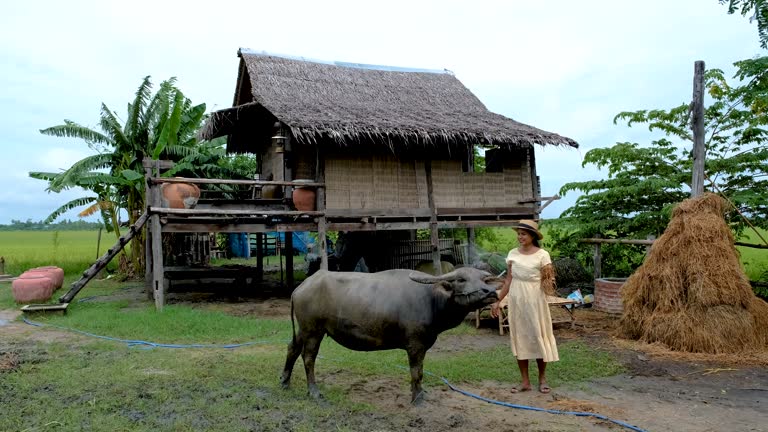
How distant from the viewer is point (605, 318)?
941 centimetres

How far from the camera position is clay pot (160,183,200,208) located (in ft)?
32.1

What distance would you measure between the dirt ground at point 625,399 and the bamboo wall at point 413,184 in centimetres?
503

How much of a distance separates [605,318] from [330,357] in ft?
17.7

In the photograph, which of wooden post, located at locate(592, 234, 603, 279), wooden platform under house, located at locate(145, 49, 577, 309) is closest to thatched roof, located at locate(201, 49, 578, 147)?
wooden platform under house, located at locate(145, 49, 577, 309)

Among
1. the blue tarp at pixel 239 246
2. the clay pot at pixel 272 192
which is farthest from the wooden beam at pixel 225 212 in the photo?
the blue tarp at pixel 239 246

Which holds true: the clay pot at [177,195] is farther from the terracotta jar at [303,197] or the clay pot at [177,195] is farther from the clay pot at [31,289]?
the clay pot at [31,289]

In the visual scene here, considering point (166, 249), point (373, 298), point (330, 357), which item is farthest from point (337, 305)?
point (166, 249)

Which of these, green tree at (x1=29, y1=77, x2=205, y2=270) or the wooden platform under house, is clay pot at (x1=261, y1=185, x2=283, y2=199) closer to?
the wooden platform under house

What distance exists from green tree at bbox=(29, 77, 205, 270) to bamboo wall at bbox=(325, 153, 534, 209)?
204 inches

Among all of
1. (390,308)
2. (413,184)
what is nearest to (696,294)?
(390,308)

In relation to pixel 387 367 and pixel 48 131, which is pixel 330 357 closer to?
pixel 387 367

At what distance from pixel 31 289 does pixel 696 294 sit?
1198 cm

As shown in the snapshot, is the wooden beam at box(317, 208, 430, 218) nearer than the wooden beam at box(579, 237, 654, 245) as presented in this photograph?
No

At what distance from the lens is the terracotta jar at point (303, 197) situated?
10.9 m
